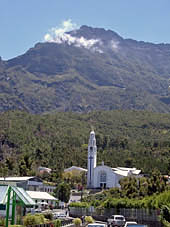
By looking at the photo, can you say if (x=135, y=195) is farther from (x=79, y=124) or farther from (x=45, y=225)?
(x=79, y=124)

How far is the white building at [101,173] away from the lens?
117 m

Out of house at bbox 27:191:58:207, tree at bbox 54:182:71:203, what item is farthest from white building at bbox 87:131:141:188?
house at bbox 27:191:58:207

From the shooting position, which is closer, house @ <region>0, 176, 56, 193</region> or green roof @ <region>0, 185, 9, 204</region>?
green roof @ <region>0, 185, 9, 204</region>

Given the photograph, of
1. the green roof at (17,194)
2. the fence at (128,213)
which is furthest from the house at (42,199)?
→ the green roof at (17,194)

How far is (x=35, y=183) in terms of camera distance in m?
90.9

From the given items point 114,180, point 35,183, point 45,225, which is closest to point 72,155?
point 114,180

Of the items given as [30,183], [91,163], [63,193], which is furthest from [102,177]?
[30,183]

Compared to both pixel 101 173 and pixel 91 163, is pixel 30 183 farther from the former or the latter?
pixel 101 173

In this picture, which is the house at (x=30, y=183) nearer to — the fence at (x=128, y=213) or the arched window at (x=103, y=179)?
the fence at (x=128, y=213)

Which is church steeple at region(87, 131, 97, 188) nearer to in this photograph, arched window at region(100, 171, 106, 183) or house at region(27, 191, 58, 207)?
arched window at region(100, 171, 106, 183)

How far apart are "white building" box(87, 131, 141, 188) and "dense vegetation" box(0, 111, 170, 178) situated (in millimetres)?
6565

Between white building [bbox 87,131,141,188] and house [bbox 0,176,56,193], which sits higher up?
white building [bbox 87,131,141,188]

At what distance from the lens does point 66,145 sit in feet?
505

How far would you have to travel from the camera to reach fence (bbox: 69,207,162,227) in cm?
4669
